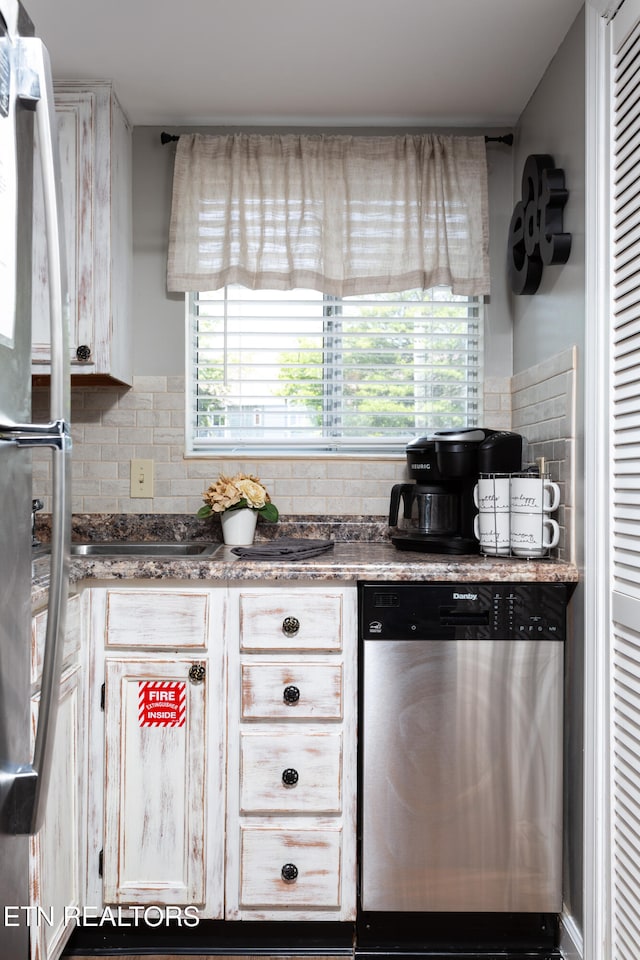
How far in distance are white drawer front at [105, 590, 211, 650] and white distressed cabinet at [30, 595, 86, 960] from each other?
102 millimetres

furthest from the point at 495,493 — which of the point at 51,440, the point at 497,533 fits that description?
the point at 51,440

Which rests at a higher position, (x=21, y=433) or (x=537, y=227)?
(x=537, y=227)

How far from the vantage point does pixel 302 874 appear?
72.9 inches

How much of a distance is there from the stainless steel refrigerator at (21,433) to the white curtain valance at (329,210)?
1.64 m

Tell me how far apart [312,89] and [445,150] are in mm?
507

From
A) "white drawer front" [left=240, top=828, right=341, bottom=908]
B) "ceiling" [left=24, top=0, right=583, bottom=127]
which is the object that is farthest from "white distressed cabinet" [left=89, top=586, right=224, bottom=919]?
"ceiling" [left=24, top=0, right=583, bottom=127]

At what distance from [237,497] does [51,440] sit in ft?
4.77

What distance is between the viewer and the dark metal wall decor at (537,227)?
6.28 feet

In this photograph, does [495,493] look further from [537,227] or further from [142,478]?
[142,478]

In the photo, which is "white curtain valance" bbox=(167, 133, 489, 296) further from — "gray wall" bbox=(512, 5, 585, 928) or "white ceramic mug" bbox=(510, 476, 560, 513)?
"white ceramic mug" bbox=(510, 476, 560, 513)

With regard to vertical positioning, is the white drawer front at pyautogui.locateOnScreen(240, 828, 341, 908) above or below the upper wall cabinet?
below

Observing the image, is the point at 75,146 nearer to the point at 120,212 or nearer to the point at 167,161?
the point at 120,212

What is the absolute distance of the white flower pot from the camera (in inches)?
90.0

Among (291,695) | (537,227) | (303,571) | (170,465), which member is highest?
(537,227)
